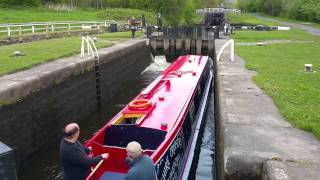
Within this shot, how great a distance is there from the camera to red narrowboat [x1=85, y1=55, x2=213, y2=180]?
25.8 feet

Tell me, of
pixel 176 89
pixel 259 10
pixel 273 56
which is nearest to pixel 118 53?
pixel 273 56

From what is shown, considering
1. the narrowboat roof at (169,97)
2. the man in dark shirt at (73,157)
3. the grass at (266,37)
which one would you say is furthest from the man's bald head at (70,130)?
the grass at (266,37)

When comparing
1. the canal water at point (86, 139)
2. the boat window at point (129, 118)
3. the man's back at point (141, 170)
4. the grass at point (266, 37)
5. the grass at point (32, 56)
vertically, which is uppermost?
the grass at point (266, 37)

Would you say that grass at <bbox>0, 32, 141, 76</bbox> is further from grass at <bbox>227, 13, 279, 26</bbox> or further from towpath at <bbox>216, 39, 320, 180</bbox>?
grass at <bbox>227, 13, 279, 26</bbox>

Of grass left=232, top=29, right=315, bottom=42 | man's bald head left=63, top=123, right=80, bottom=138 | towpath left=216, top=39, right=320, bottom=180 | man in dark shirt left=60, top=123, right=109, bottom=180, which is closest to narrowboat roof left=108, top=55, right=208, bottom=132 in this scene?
towpath left=216, top=39, right=320, bottom=180

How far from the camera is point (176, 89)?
12.2 m

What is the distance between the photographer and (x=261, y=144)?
24.5 ft

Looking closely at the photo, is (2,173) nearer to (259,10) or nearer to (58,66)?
(58,66)

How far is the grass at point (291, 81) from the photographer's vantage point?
30.5 ft

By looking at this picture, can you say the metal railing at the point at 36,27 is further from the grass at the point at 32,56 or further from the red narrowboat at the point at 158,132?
the red narrowboat at the point at 158,132

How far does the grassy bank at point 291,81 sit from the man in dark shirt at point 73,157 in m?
4.75

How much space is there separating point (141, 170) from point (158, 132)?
3.04 m

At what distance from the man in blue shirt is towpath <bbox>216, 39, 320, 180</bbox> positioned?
1.91 metres

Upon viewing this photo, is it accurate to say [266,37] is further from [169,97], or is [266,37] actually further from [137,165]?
[137,165]
